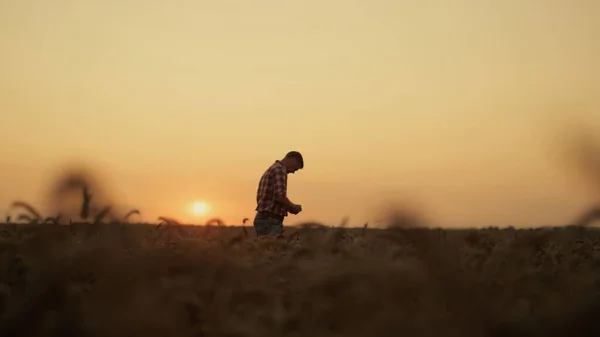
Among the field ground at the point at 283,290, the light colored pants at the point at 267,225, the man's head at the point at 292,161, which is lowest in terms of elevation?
the field ground at the point at 283,290

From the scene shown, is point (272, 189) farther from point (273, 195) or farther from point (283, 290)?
point (283, 290)

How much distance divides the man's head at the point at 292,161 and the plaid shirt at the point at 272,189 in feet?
0.46

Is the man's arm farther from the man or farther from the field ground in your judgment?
the field ground

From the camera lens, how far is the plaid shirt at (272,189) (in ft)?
29.2

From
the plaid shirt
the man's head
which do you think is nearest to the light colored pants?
the plaid shirt

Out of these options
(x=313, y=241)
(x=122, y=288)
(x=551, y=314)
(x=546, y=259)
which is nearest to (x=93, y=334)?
(x=122, y=288)

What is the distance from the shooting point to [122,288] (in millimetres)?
1747

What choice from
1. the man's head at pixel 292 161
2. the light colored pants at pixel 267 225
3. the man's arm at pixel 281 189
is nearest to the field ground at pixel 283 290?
the man's arm at pixel 281 189

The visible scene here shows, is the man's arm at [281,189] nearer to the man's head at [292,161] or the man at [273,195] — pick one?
the man at [273,195]

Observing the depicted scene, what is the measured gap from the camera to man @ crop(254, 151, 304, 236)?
8.91 m

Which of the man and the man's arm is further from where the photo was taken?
A: the man

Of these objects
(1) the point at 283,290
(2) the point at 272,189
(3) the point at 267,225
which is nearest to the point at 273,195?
(2) the point at 272,189

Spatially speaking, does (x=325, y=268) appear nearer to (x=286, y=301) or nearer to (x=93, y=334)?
(x=286, y=301)

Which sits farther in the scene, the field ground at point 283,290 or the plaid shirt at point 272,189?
the plaid shirt at point 272,189
